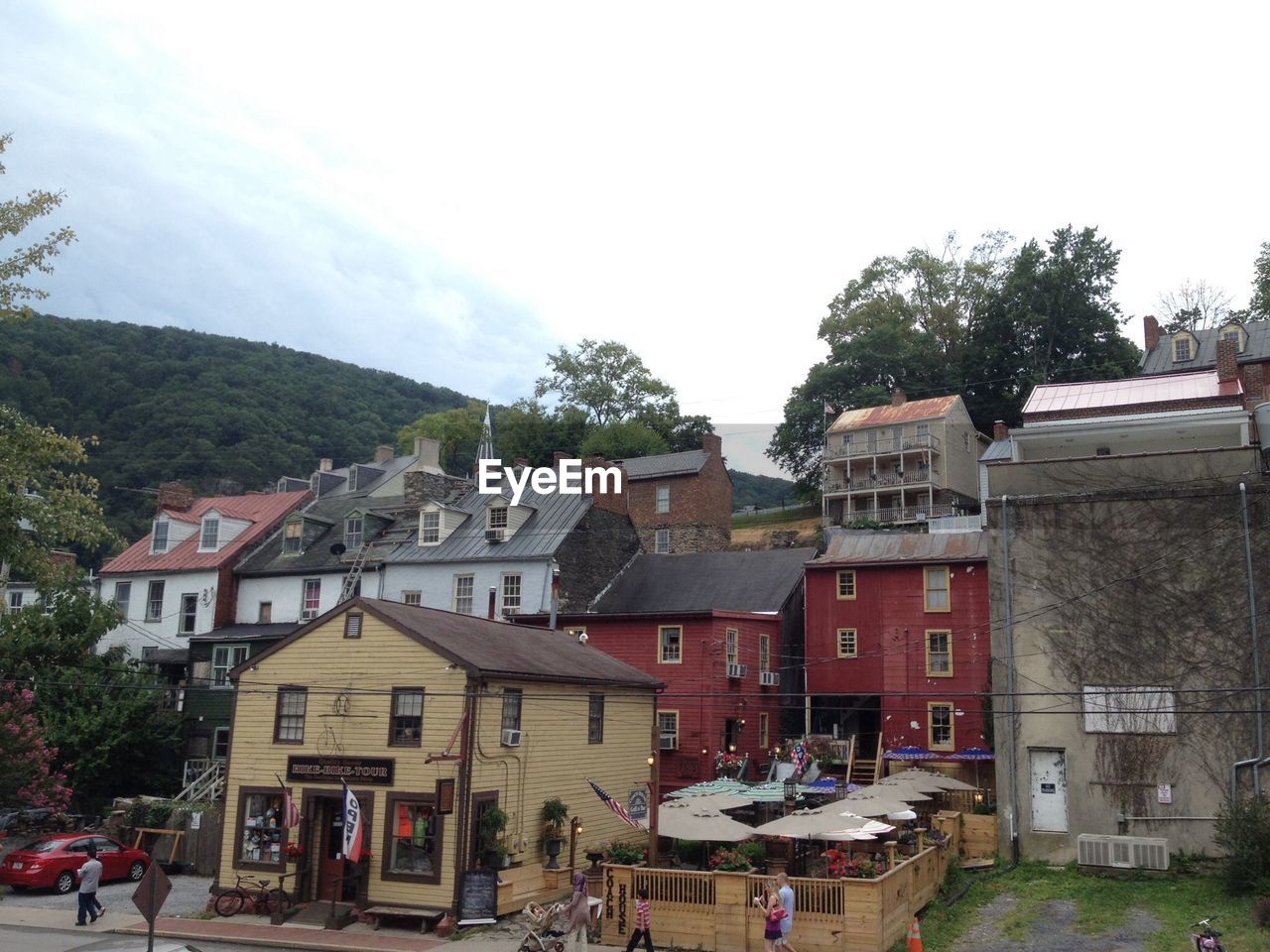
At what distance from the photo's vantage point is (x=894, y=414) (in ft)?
235

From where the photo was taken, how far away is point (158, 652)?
4584 cm

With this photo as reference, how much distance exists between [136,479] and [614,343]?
3863 cm

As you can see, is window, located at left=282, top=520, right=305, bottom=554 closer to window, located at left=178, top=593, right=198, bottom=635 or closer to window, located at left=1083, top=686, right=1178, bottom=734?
window, located at left=178, top=593, right=198, bottom=635

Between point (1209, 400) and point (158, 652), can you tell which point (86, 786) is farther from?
point (1209, 400)

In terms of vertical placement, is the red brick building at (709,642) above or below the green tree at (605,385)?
below

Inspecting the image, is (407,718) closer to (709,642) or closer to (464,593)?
(709,642)

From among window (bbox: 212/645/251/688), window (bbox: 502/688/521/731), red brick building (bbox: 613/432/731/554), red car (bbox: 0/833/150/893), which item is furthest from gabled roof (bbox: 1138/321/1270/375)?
red car (bbox: 0/833/150/893)

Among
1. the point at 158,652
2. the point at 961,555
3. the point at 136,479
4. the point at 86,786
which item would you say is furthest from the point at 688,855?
the point at 136,479

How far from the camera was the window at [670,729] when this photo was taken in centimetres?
3750

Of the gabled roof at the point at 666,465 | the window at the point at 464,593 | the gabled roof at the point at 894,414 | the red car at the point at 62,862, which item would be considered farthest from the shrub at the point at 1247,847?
the gabled roof at the point at 894,414

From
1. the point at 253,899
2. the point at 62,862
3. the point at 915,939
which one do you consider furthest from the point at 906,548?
the point at 62,862

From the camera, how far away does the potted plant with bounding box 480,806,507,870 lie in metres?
23.3

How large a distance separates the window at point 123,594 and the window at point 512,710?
98.6 ft

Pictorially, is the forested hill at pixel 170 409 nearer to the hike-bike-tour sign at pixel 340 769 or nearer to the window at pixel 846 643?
the window at pixel 846 643
